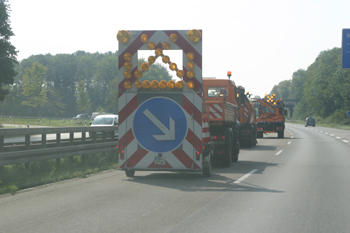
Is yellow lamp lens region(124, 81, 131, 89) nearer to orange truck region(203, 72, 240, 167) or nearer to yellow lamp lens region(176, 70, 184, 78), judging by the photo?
yellow lamp lens region(176, 70, 184, 78)

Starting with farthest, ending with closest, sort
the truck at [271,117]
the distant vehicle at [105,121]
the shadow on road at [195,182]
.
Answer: the truck at [271,117], the distant vehicle at [105,121], the shadow on road at [195,182]

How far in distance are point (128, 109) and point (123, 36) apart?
1.60 m

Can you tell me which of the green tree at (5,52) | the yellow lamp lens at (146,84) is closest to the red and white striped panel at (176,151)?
the yellow lamp lens at (146,84)

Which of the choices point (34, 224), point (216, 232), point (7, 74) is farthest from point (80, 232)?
point (7, 74)

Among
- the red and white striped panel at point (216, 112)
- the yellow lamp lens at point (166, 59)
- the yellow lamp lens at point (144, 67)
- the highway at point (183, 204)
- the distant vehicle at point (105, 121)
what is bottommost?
the highway at point (183, 204)

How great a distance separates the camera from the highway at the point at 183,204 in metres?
5.67

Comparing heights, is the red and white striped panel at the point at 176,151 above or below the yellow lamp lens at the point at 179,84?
below

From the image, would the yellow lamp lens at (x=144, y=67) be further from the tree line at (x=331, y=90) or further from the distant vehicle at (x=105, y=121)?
the tree line at (x=331, y=90)

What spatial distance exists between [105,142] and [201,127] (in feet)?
14.3

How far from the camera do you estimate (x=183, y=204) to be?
710cm

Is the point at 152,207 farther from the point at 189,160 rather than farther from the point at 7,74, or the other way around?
the point at 7,74

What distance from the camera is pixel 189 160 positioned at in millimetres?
9750

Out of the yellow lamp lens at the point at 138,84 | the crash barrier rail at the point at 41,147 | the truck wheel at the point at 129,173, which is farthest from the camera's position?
the truck wheel at the point at 129,173

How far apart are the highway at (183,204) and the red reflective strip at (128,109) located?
54.5 inches
